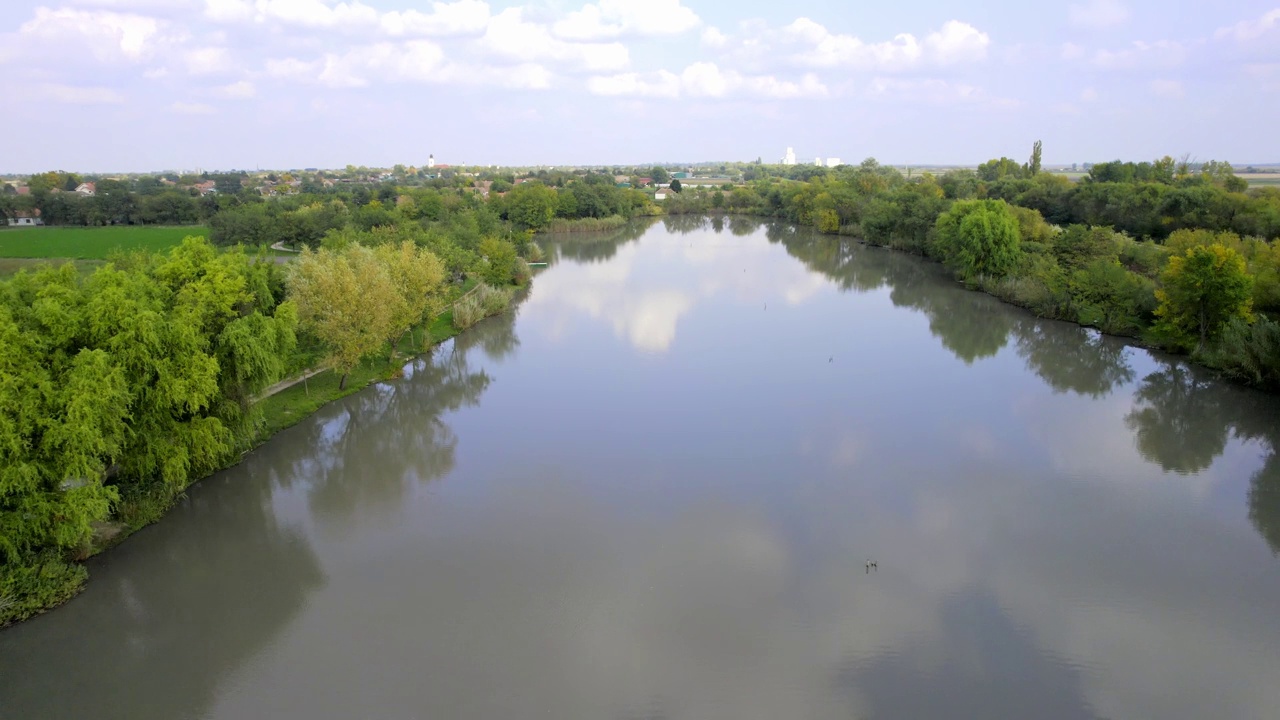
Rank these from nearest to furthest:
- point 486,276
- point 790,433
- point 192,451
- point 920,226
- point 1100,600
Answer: point 1100,600, point 192,451, point 790,433, point 486,276, point 920,226

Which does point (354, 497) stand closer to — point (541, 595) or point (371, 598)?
point (371, 598)

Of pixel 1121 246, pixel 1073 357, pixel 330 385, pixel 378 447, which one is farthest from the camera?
pixel 1121 246

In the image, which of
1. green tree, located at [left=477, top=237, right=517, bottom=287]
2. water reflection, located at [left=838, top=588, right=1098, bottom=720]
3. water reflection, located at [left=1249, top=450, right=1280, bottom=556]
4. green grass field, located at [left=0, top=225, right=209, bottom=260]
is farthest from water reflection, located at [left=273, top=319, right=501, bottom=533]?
green grass field, located at [left=0, top=225, right=209, bottom=260]

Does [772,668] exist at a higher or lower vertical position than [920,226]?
lower

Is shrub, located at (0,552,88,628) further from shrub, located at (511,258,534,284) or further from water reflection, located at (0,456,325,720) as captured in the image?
shrub, located at (511,258,534,284)

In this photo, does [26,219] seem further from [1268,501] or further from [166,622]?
[1268,501]

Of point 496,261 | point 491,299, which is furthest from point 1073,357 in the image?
point 496,261

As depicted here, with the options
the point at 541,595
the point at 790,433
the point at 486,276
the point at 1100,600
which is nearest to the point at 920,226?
the point at 486,276
